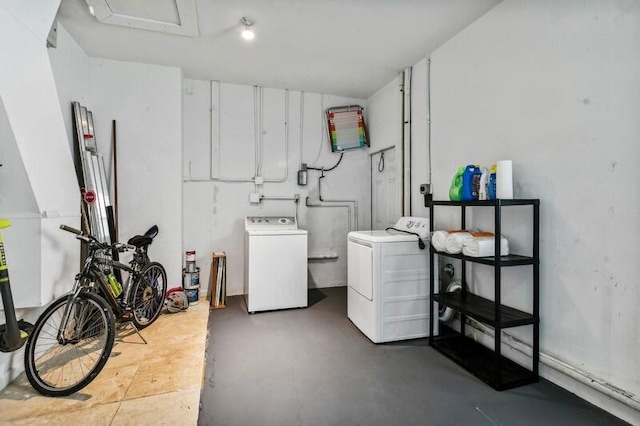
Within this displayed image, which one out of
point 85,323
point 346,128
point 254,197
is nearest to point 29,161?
point 85,323

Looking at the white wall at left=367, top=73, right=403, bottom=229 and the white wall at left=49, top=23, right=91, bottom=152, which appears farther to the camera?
the white wall at left=367, top=73, right=403, bottom=229

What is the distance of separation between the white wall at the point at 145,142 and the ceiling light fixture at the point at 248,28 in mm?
1222

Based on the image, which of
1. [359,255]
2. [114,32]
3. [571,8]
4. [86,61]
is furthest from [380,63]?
[86,61]

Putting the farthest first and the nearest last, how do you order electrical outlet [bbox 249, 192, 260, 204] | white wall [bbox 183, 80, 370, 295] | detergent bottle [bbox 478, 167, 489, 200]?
electrical outlet [bbox 249, 192, 260, 204] < white wall [bbox 183, 80, 370, 295] < detergent bottle [bbox 478, 167, 489, 200]

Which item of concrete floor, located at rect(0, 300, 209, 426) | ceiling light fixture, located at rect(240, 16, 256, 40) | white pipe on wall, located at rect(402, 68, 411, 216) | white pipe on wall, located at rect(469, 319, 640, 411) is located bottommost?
concrete floor, located at rect(0, 300, 209, 426)

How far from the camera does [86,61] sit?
309 cm

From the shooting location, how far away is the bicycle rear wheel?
8.66ft

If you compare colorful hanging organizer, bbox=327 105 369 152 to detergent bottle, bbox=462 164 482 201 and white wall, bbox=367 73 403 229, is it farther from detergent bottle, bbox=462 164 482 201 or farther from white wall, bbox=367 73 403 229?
detergent bottle, bbox=462 164 482 201

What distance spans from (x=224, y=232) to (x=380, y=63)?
263 cm

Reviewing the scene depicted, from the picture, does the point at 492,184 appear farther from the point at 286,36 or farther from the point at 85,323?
the point at 85,323

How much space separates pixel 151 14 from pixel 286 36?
1054 mm

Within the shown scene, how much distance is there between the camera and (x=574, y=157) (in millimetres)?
1804

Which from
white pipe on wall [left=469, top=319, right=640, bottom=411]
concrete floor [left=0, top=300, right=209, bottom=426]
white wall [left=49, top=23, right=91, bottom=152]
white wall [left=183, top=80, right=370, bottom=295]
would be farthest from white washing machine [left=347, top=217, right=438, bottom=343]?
white wall [left=49, top=23, right=91, bottom=152]

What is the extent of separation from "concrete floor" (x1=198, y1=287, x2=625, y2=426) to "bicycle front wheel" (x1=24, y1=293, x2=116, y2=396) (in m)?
0.70
